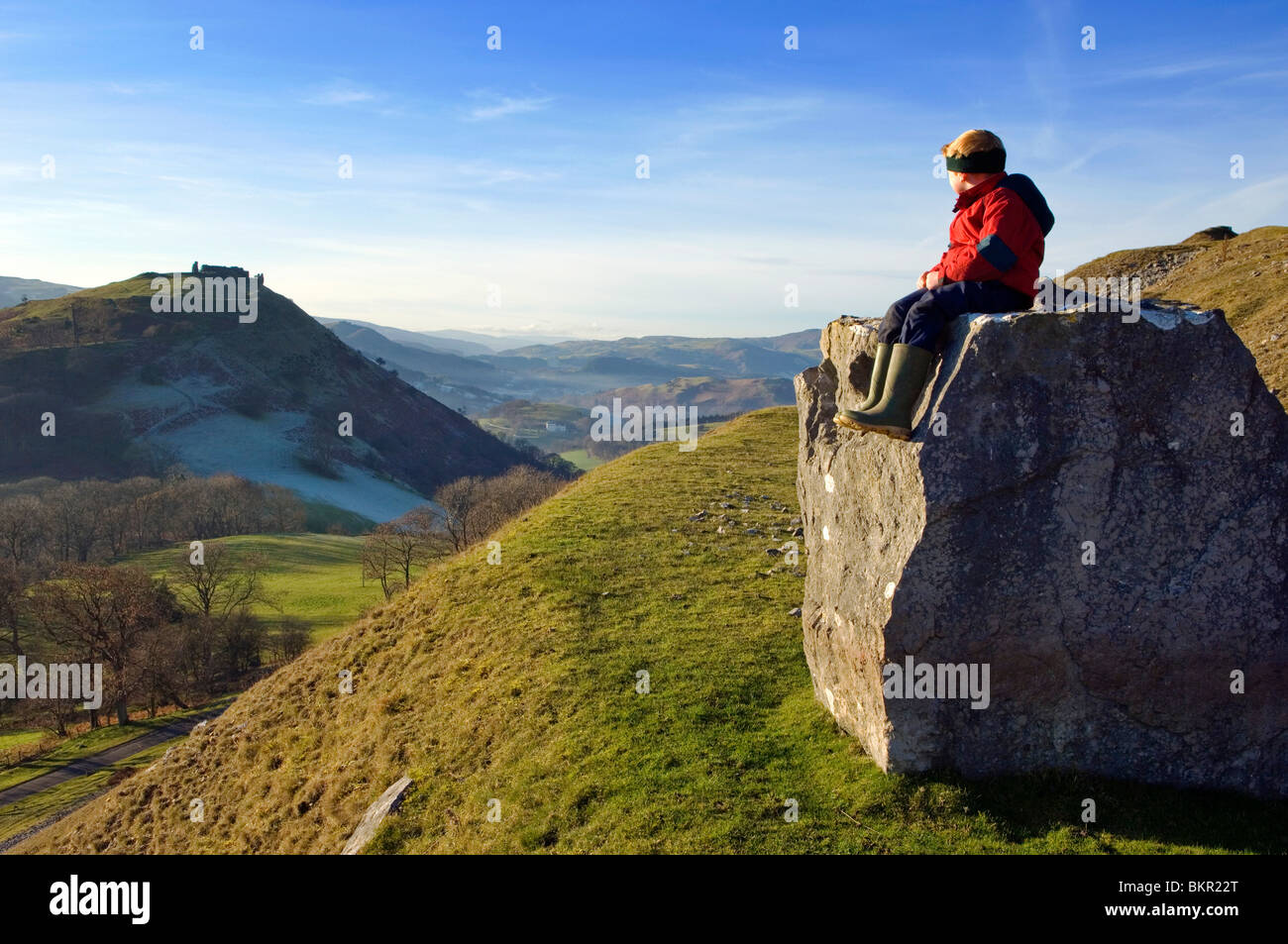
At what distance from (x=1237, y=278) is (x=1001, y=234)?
38.8 meters

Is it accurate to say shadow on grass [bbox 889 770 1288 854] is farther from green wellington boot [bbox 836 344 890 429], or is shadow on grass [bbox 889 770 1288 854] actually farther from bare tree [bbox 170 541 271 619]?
bare tree [bbox 170 541 271 619]

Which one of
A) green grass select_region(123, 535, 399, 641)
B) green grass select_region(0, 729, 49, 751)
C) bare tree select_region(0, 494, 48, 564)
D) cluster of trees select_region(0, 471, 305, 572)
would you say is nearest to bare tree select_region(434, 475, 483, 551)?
green grass select_region(123, 535, 399, 641)

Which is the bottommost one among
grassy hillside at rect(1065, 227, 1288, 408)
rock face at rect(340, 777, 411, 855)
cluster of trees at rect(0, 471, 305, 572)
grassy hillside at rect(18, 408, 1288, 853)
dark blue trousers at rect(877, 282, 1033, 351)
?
cluster of trees at rect(0, 471, 305, 572)

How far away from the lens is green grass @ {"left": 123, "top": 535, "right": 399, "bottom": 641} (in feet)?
244

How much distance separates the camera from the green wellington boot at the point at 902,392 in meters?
9.11

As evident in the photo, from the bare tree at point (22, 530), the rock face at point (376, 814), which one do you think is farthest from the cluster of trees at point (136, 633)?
the rock face at point (376, 814)

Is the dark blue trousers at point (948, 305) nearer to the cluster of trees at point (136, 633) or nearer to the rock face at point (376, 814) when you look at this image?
the rock face at point (376, 814)

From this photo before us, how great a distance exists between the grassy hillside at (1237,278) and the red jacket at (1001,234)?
18.2 meters

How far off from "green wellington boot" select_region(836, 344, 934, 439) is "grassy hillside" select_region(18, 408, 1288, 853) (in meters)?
4.01

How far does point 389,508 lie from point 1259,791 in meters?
167

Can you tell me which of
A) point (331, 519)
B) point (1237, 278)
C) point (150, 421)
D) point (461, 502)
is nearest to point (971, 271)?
point (1237, 278)

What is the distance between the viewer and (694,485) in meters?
30.0

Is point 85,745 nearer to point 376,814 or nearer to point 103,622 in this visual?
point 103,622
